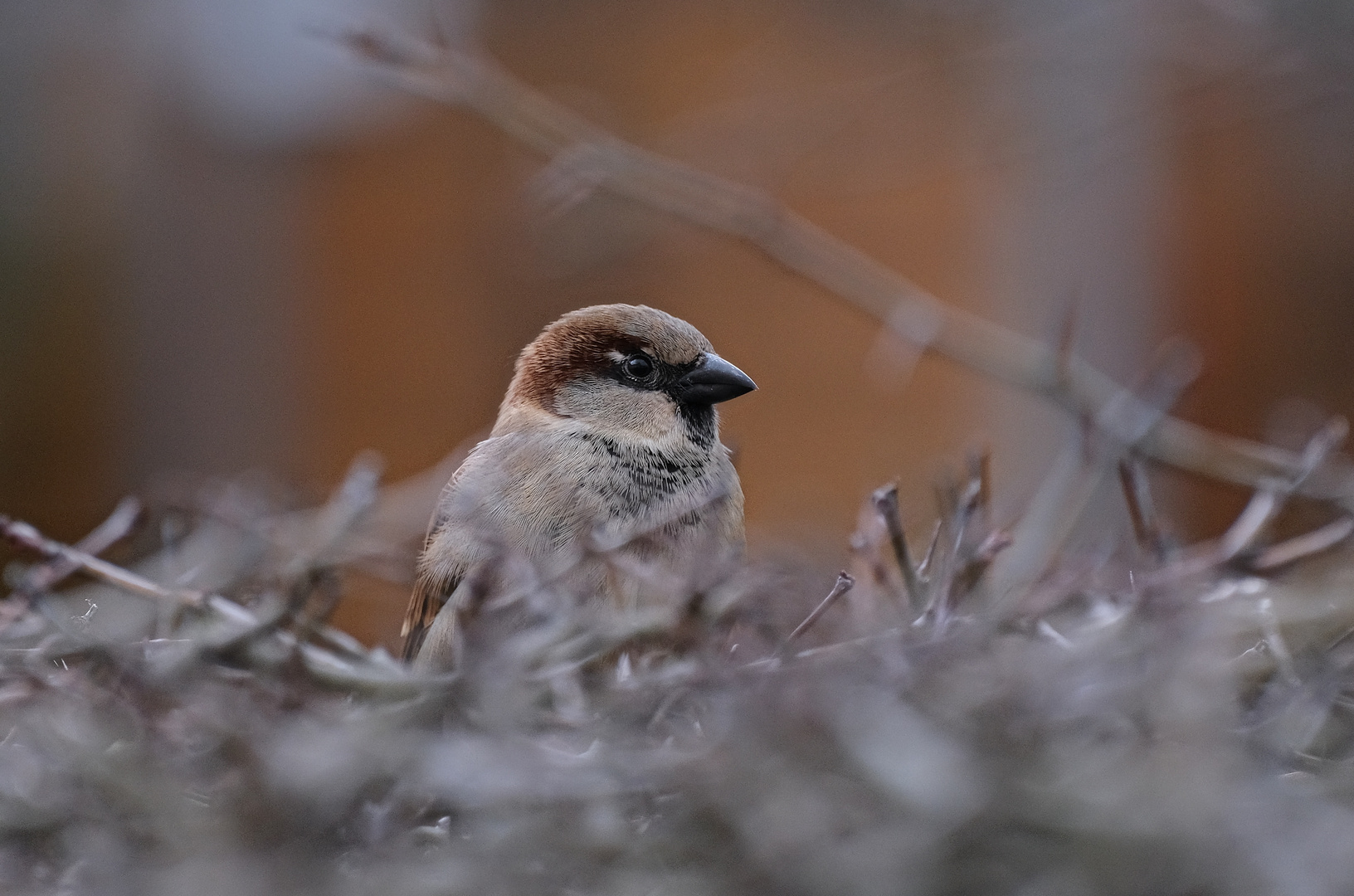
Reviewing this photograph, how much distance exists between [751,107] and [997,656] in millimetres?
2369

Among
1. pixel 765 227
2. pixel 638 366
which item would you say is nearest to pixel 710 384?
pixel 638 366

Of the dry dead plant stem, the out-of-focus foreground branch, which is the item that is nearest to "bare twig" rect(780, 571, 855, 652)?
the dry dead plant stem

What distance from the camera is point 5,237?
4785mm

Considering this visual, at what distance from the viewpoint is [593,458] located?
203cm

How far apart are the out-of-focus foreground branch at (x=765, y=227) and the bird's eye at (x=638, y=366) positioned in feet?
0.76

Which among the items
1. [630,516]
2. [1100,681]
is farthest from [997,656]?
[630,516]

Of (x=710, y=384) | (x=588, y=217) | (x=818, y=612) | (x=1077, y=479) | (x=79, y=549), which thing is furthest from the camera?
(x=588, y=217)

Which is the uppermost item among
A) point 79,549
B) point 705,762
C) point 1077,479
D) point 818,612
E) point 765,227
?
point 765,227

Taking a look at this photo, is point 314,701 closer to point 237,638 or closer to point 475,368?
point 237,638

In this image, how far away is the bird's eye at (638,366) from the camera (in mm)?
2191

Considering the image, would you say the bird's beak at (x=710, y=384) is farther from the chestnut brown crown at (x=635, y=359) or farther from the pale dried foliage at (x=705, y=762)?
the pale dried foliage at (x=705, y=762)

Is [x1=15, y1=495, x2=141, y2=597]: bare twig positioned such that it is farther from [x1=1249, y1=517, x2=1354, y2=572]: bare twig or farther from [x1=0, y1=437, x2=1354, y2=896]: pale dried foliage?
[x1=1249, y1=517, x2=1354, y2=572]: bare twig

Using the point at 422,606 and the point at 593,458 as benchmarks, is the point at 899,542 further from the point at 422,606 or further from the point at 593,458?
the point at 422,606

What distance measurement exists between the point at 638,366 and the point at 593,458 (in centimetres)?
23
